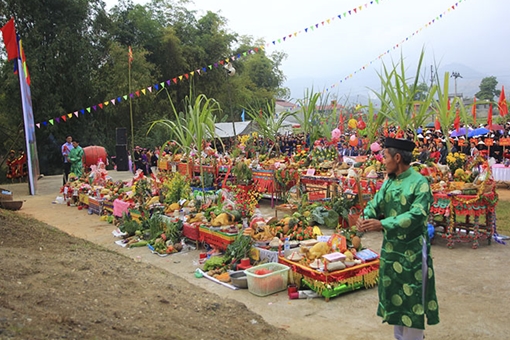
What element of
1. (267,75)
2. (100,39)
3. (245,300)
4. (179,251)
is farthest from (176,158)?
(267,75)

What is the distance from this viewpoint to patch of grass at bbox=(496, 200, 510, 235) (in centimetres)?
771

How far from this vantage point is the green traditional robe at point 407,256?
3.02 metres

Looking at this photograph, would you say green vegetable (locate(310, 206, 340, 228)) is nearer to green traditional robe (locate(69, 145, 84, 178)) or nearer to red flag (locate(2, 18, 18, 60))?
green traditional robe (locate(69, 145, 84, 178))

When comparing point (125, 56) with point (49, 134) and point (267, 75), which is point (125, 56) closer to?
point (49, 134)

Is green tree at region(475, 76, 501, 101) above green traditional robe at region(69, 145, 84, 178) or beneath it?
above

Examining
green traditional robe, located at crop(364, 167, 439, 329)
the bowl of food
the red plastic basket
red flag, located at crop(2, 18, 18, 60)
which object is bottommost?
the bowl of food

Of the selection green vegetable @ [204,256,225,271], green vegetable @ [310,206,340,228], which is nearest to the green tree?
green vegetable @ [310,206,340,228]

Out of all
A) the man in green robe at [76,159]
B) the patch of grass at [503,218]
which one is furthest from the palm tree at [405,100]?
the man in green robe at [76,159]

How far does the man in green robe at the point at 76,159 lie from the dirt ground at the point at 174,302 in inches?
320

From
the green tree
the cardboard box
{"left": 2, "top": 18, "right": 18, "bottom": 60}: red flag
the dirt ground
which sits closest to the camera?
the dirt ground

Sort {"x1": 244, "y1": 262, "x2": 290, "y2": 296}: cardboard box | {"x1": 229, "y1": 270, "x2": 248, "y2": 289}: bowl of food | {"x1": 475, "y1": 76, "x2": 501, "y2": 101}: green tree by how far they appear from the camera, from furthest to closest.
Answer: {"x1": 475, "y1": 76, "x2": 501, "y2": 101}: green tree → {"x1": 229, "y1": 270, "x2": 248, "y2": 289}: bowl of food → {"x1": 244, "y1": 262, "x2": 290, "y2": 296}: cardboard box

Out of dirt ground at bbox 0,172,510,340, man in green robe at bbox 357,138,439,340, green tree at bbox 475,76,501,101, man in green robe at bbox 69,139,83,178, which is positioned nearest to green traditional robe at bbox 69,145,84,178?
man in green robe at bbox 69,139,83,178

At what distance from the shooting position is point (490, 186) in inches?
263

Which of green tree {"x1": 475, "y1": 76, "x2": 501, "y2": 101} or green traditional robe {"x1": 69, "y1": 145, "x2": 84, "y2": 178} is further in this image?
green tree {"x1": 475, "y1": 76, "x2": 501, "y2": 101}
